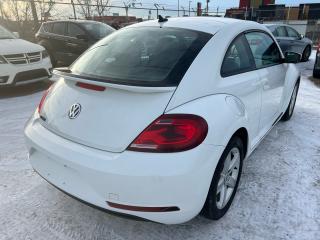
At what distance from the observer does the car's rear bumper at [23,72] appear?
20.5 ft

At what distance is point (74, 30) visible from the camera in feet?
30.2

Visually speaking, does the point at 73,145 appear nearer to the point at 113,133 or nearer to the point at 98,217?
the point at 113,133

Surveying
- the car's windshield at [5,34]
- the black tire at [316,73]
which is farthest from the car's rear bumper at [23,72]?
the black tire at [316,73]

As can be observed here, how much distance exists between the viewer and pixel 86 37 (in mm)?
8688

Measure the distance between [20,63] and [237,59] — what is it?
16.9ft

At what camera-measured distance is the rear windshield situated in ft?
7.64

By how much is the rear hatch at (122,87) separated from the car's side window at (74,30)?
655 centimetres

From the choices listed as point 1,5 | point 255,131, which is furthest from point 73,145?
point 1,5

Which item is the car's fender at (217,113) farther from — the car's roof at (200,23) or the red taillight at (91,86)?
the car's roof at (200,23)

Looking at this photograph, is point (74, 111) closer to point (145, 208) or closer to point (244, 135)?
point (145, 208)

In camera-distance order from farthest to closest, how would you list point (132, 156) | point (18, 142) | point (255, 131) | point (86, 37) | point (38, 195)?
point (86, 37)
point (18, 142)
point (255, 131)
point (38, 195)
point (132, 156)

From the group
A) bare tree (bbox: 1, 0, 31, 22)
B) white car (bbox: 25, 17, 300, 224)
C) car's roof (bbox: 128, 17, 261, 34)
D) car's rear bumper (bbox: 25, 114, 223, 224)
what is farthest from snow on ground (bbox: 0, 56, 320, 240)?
bare tree (bbox: 1, 0, 31, 22)

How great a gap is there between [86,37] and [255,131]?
22.0 ft

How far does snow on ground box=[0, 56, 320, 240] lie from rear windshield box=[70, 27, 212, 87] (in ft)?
3.82
